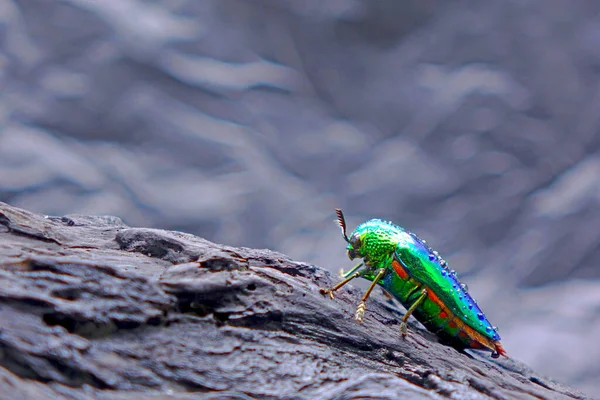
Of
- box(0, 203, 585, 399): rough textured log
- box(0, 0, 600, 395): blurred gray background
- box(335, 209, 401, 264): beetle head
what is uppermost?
box(0, 0, 600, 395): blurred gray background

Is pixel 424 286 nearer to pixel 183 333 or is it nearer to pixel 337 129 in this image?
pixel 183 333

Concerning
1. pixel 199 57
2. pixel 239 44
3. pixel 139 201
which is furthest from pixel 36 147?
pixel 239 44

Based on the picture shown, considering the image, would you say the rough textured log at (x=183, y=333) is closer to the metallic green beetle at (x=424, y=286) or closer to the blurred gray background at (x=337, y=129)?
the metallic green beetle at (x=424, y=286)

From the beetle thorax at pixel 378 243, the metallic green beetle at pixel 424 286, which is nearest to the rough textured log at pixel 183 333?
the metallic green beetle at pixel 424 286

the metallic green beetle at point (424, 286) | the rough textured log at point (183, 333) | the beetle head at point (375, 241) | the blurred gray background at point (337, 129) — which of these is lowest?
the rough textured log at point (183, 333)

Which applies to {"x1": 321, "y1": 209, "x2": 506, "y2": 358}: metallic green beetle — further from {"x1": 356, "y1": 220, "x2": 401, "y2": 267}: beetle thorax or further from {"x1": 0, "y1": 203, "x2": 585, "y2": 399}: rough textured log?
{"x1": 0, "y1": 203, "x2": 585, "y2": 399}: rough textured log

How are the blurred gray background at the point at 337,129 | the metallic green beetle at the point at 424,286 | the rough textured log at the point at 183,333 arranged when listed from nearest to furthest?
1. the rough textured log at the point at 183,333
2. the metallic green beetle at the point at 424,286
3. the blurred gray background at the point at 337,129

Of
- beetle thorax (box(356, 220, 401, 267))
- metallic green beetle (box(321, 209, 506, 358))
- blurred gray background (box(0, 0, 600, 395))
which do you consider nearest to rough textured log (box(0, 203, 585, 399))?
metallic green beetle (box(321, 209, 506, 358))
